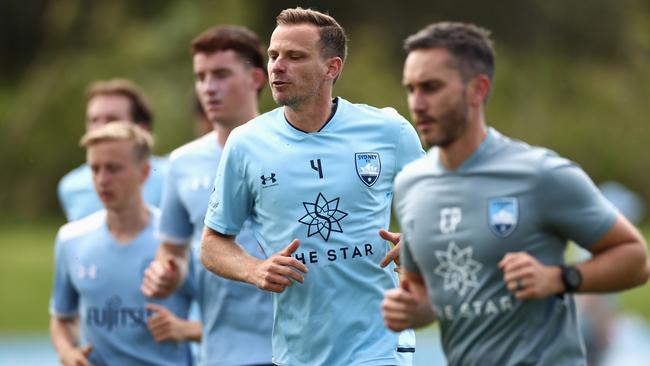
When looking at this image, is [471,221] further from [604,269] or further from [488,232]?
[604,269]

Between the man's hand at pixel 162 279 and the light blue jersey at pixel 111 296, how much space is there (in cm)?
85

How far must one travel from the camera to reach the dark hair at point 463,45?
5.14 meters

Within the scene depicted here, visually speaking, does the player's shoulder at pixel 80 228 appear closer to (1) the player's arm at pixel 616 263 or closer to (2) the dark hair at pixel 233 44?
(2) the dark hair at pixel 233 44

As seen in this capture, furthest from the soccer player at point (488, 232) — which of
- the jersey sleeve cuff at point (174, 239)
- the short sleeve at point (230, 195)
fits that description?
the jersey sleeve cuff at point (174, 239)

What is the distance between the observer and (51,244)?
1085 inches

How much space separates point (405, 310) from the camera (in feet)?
16.7

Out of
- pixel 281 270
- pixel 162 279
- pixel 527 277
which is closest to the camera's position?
pixel 527 277

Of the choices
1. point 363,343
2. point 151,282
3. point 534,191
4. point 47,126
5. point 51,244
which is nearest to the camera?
point 534,191

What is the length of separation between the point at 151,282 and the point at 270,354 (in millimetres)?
730

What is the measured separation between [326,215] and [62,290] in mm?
2829

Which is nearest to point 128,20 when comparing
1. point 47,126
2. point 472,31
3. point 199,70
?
point 47,126

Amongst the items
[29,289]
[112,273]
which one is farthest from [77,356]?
[29,289]

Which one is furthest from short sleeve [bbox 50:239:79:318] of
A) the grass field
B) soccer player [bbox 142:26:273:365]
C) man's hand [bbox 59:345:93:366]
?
the grass field

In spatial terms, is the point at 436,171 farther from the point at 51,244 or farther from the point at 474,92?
the point at 51,244
